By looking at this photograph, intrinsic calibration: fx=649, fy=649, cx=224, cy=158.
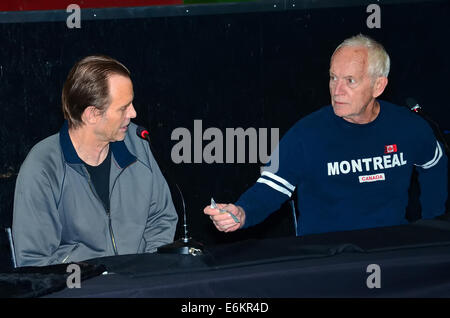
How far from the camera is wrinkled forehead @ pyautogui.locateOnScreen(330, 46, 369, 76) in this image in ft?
9.16

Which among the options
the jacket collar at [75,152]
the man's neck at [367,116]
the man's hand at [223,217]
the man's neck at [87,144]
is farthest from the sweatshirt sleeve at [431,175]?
the man's neck at [87,144]

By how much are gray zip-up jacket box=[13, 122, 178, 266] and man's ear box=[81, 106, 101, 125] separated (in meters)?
0.11

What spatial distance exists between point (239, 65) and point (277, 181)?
1.14 meters

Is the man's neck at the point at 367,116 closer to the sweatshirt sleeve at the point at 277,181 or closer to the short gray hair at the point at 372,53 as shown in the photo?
the short gray hair at the point at 372,53

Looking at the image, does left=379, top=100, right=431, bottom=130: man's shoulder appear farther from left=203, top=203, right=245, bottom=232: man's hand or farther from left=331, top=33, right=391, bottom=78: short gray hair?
left=203, top=203, right=245, bottom=232: man's hand

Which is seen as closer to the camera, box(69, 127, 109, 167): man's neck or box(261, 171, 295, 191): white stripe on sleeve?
box(69, 127, 109, 167): man's neck

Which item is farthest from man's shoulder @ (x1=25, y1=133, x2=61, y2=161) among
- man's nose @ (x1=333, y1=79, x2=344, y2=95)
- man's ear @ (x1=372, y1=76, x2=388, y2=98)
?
man's ear @ (x1=372, y1=76, x2=388, y2=98)

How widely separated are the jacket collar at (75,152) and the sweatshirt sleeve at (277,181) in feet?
1.63

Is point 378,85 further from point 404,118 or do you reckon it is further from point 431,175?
point 431,175

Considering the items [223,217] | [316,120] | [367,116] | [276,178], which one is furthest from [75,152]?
[367,116]

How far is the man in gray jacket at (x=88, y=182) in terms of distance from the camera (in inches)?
94.7

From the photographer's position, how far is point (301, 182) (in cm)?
291

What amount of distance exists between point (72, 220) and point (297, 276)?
3.63 feet

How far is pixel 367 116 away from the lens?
291 centimetres
